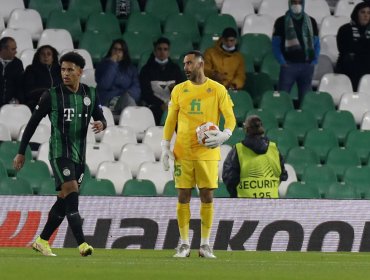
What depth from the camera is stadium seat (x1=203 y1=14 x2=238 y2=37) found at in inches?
815

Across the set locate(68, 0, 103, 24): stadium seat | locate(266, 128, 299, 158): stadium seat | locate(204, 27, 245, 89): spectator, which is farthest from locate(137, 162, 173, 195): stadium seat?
locate(68, 0, 103, 24): stadium seat

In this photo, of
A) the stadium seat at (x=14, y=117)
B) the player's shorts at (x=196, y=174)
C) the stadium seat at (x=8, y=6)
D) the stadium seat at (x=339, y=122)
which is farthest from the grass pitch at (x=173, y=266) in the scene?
the stadium seat at (x=8, y=6)

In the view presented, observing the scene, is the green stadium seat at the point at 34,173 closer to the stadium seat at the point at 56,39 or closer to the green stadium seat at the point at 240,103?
the stadium seat at the point at 56,39

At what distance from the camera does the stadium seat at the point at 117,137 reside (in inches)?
719

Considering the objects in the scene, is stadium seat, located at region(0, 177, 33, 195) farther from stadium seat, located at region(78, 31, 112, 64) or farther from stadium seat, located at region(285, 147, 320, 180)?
stadium seat, located at region(78, 31, 112, 64)

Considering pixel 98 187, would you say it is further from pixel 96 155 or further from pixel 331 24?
pixel 331 24

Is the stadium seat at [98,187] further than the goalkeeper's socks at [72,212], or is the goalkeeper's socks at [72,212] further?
the stadium seat at [98,187]

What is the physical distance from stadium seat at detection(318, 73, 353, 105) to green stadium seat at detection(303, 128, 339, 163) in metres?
1.44

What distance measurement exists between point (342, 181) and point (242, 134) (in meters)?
1.56

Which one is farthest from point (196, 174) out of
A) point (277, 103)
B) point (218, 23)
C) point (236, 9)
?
point (236, 9)

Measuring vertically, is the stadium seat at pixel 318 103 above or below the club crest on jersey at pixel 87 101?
below

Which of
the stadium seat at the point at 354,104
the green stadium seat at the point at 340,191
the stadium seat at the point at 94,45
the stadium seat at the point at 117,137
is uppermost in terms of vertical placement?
the stadium seat at the point at 94,45

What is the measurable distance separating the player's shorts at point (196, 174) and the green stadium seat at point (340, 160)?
5.92m

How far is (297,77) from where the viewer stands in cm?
1953
